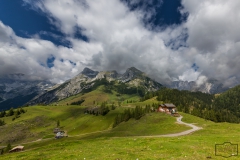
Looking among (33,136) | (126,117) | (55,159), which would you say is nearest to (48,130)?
(33,136)

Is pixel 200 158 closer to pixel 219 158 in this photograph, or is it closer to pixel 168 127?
pixel 219 158

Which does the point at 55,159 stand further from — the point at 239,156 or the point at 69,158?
the point at 239,156

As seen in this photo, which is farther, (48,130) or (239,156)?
(48,130)

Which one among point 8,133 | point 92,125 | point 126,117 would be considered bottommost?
point 8,133

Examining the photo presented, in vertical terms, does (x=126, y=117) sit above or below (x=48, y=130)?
above

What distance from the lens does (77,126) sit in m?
190

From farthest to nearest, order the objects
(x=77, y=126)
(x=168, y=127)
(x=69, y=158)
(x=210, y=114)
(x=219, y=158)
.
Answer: (x=77, y=126), (x=210, y=114), (x=168, y=127), (x=69, y=158), (x=219, y=158)

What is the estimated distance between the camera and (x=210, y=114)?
488 feet

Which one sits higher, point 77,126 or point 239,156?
point 239,156

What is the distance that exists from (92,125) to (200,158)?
17015cm

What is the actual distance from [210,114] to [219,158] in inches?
5848

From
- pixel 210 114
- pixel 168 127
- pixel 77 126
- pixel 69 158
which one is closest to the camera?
pixel 69 158

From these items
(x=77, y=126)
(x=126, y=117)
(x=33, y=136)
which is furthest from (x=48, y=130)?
(x=126, y=117)

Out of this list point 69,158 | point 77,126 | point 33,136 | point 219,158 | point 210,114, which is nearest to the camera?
point 219,158
